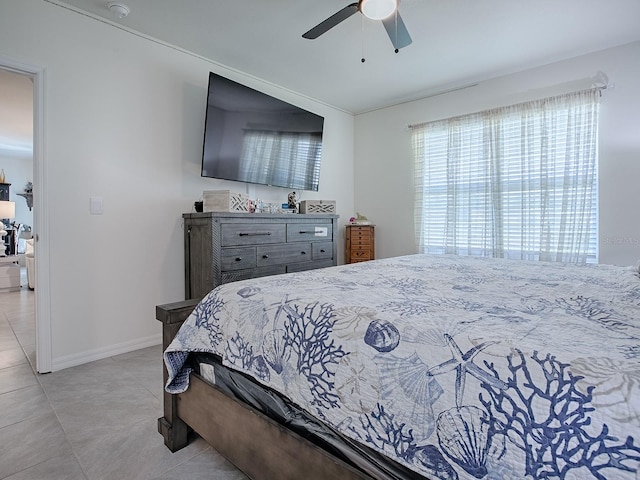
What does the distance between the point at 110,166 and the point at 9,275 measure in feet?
12.2

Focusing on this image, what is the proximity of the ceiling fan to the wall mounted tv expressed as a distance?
104 cm

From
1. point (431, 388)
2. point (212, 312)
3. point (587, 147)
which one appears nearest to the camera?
point (431, 388)

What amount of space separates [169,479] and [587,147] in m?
3.85

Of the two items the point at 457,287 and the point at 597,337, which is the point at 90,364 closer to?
the point at 457,287

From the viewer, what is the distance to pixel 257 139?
3.22 meters

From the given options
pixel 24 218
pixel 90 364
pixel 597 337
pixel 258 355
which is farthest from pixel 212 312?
pixel 24 218

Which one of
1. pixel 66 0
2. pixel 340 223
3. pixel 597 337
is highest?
pixel 66 0

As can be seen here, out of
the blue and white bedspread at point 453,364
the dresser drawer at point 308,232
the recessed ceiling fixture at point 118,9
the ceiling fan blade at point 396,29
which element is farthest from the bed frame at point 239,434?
the recessed ceiling fixture at point 118,9

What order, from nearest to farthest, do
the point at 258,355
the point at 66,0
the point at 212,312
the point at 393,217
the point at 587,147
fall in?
the point at 258,355 → the point at 212,312 → the point at 66,0 → the point at 587,147 → the point at 393,217

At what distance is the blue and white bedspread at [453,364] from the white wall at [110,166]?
5.27ft

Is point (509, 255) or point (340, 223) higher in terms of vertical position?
point (340, 223)

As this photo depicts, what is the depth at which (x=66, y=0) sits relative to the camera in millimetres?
2250

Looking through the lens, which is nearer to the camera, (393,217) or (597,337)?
(597,337)

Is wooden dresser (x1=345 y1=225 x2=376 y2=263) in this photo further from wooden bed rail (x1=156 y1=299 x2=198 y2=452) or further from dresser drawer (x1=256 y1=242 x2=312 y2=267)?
wooden bed rail (x1=156 y1=299 x2=198 y2=452)
